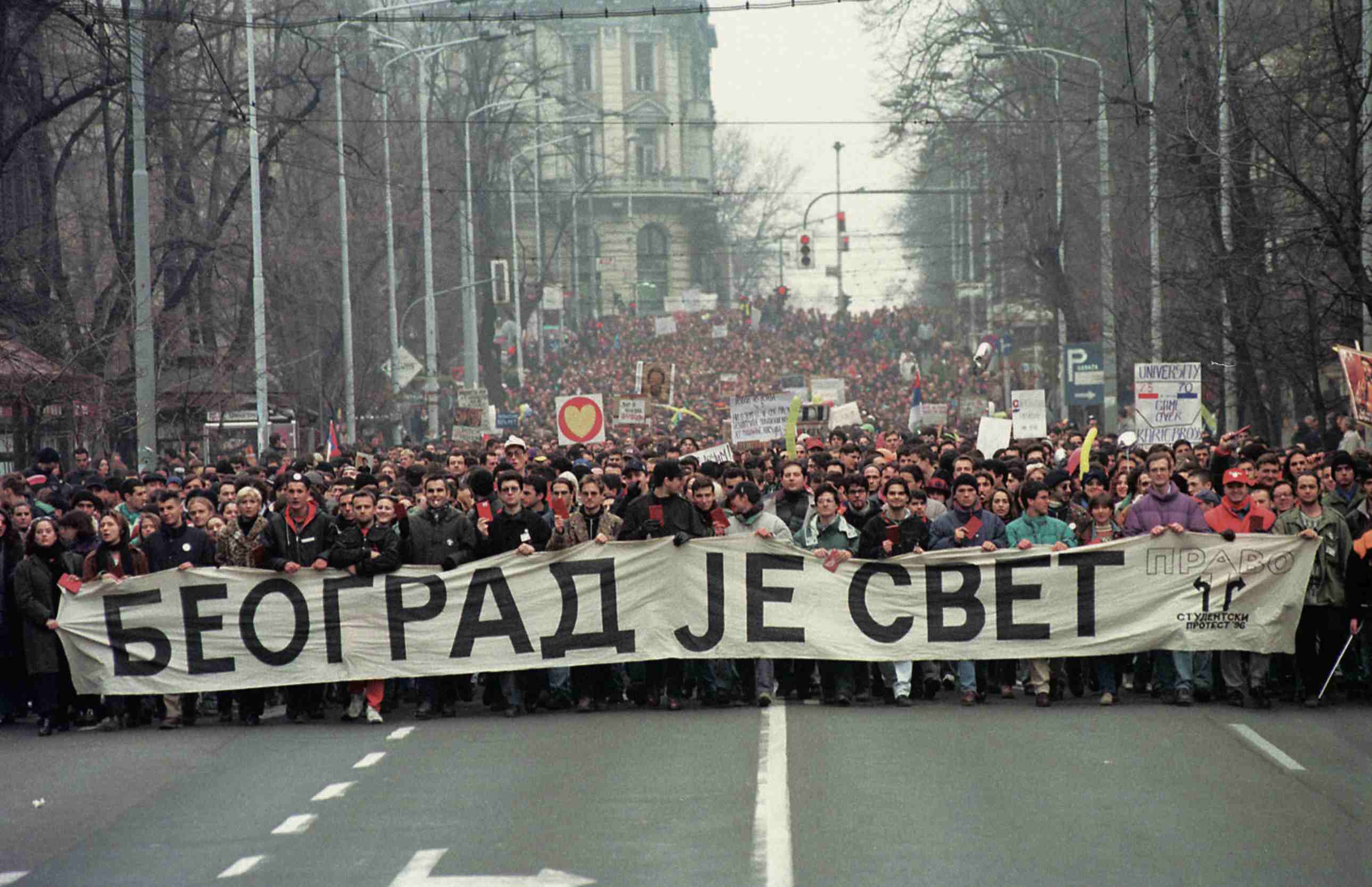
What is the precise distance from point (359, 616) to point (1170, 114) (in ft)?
60.6

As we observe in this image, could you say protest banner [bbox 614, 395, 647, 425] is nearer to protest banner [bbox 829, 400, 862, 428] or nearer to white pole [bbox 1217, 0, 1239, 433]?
protest banner [bbox 829, 400, 862, 428]

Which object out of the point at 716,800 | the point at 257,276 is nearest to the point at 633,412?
the point at 257,276

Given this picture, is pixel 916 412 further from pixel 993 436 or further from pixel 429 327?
pixel 429 327

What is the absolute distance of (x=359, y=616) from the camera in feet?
45.3

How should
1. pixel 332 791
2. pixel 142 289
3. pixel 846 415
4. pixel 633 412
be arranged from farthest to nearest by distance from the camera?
pixel 846 415
pixel 633 412
pixel 142 289
pixel 332 791

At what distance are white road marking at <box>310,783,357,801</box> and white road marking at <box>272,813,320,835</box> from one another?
0.41 meters

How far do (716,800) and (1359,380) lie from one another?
10058 mm

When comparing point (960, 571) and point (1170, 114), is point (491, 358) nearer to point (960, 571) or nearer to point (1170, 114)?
point (1170, 114)

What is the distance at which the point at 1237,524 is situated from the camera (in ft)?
45.9

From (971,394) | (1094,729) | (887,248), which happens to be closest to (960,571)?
(1094,729)

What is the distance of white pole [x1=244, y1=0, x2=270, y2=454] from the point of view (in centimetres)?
3247

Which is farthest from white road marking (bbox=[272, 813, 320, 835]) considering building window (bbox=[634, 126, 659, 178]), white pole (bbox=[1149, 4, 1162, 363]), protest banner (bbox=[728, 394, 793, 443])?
building window (bbox=[634, 126, 659, 178])

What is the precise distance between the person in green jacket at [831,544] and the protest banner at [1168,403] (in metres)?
9.86

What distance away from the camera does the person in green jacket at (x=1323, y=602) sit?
13.5m
